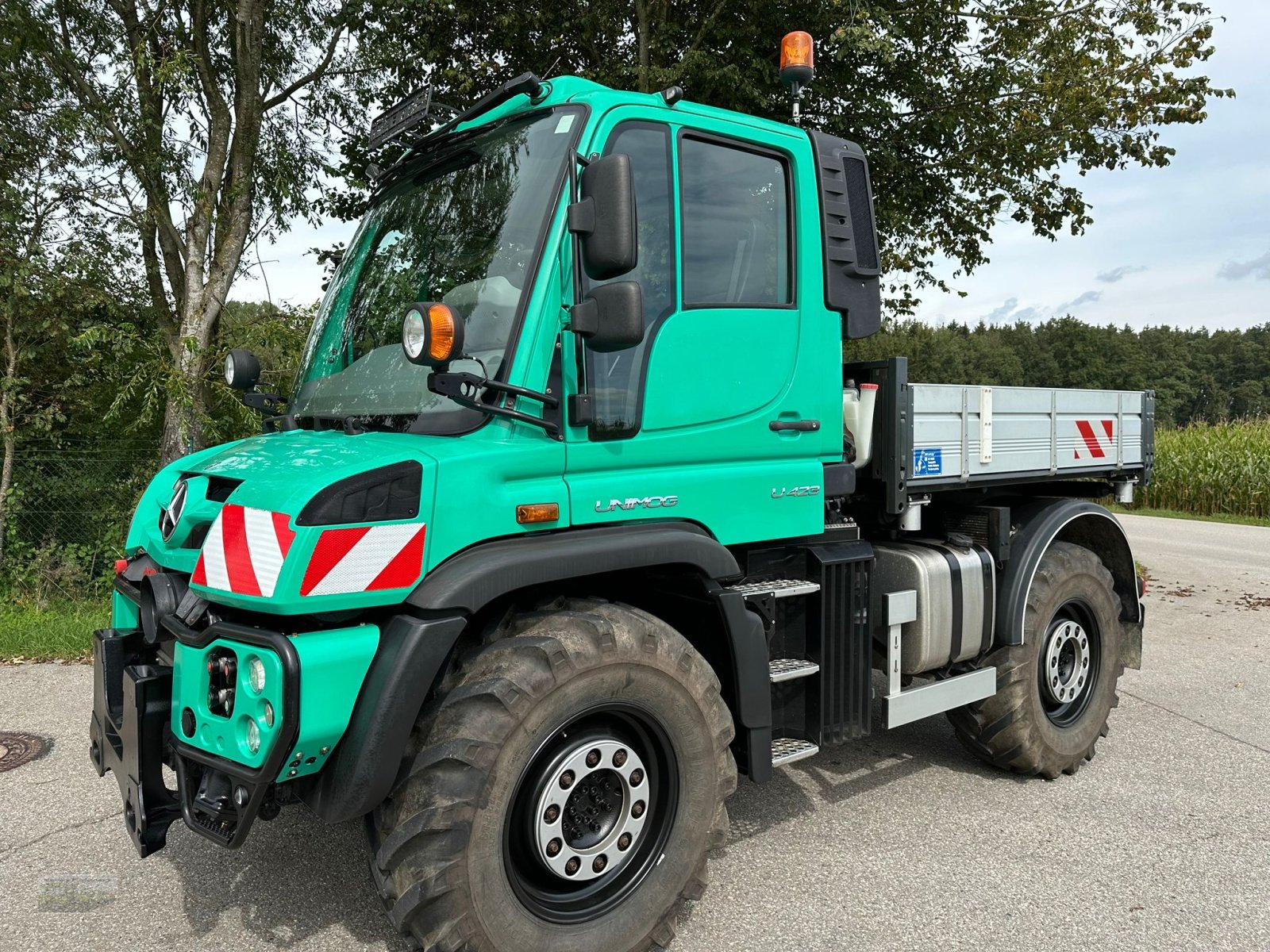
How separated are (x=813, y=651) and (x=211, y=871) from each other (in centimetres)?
254

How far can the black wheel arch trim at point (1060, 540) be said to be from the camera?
4.55 m

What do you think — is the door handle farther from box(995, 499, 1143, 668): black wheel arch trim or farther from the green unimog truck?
box(995, 499, 1143, 668): black wheel arch trim

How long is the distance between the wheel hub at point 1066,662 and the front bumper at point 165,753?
384cm

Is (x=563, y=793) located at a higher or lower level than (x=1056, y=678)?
higher

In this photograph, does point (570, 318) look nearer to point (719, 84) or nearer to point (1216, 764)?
point (1216, 764)

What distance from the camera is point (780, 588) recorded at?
11.9 feet

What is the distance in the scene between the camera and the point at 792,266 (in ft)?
12.0

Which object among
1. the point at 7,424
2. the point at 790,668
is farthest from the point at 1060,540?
the point at 7,424

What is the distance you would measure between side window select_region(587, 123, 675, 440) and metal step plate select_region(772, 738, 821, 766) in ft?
→ 4.63

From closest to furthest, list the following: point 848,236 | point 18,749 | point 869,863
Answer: point 869,863 < point 848,236 < point 18,749

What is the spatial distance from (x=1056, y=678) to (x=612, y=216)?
3592 millimetres

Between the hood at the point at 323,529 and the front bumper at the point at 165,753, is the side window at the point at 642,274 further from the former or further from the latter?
the front bumper at the point at 165,753

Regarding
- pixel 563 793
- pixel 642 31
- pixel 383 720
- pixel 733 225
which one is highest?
pixel 642 31

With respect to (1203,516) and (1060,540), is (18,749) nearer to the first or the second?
(1060,540)
